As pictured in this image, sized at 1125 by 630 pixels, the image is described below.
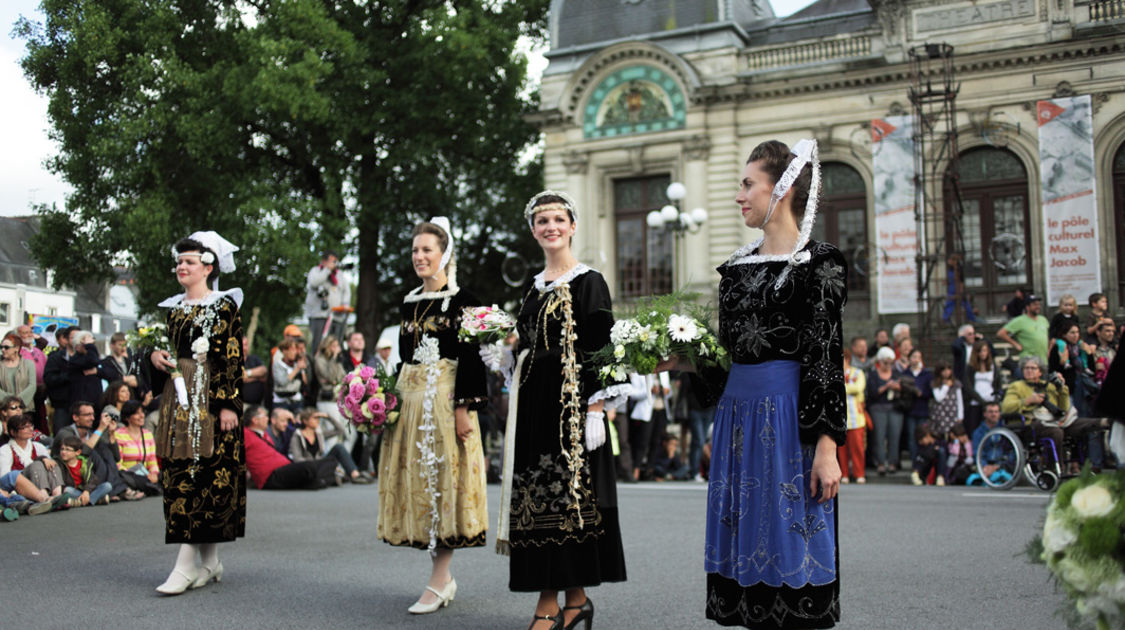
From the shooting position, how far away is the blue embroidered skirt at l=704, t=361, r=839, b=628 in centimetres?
396

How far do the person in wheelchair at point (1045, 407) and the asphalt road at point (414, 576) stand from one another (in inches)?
88.9

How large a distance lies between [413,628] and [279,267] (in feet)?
68.3

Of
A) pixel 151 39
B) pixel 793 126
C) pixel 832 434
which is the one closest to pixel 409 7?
pixel 151 39

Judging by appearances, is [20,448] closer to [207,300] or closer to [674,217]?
[207,300]

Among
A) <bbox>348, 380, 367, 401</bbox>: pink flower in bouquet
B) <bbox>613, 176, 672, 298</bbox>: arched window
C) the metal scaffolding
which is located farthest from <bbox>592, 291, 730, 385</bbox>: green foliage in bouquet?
<bbox>613, 176, 672, 298</bbox>: arched window

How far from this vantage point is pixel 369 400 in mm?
6617

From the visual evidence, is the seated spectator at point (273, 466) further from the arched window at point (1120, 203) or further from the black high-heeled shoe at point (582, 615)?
the arched window at point (1120, 203)

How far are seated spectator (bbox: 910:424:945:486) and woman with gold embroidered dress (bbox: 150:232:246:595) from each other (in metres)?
10.4

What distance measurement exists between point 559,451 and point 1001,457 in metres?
9.87

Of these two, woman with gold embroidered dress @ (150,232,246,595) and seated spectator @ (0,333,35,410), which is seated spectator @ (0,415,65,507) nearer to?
seated spectator @ (0,333,35,410)

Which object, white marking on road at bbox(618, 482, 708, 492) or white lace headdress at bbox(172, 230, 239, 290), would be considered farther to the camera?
white marking on road at bbox(618, 482, 708, 492)

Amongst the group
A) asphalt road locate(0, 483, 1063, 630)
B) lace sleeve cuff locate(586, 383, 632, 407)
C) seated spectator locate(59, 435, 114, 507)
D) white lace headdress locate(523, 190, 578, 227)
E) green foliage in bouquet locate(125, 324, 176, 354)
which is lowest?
asphalt road locate(0, 483, 1063, 630)

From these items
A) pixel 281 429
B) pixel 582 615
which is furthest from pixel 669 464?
pixel 582 615

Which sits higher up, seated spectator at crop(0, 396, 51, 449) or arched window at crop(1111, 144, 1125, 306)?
arched window at crop(1111, 144, 1125, 306)
